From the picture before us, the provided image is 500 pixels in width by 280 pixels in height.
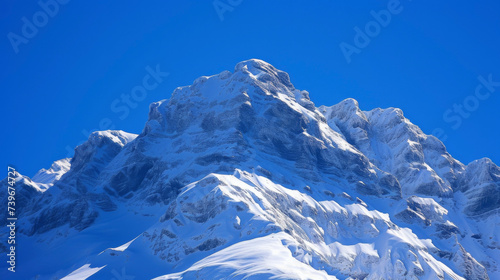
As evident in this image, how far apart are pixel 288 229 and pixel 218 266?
38730 millimetres

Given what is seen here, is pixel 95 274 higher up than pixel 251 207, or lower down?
lower down

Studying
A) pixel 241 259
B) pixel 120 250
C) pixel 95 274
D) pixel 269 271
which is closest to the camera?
pixel 269 271

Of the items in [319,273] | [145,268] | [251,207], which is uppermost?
[251,207]

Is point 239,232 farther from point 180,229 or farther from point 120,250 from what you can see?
point 120,250

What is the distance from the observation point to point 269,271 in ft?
513

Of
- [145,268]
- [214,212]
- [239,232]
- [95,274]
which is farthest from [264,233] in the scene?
[95,274]

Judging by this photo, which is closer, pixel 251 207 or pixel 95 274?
pixel 95 274

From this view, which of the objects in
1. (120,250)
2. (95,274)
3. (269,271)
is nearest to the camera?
(269,271)

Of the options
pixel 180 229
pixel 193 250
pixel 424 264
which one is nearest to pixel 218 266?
pixel 193 250

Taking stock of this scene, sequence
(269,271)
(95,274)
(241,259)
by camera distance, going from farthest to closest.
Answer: (95,274), (241,259), (269,271)

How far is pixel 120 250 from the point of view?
195750 millimetres

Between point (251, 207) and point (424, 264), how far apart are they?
53.2m

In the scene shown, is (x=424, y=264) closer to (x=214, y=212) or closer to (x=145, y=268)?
(x=214, y=212)

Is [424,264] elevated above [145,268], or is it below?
below
